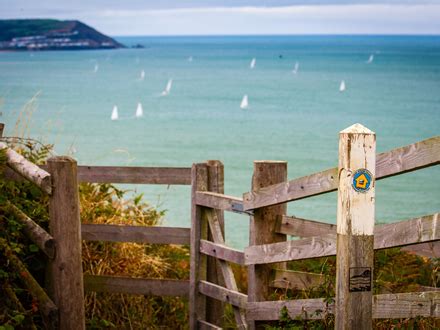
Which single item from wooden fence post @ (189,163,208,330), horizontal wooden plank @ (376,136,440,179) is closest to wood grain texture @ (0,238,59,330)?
wooden fence post @ (189,163,208,330)

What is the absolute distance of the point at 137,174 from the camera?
26.6 feet

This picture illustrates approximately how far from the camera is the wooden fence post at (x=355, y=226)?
463 centimetres

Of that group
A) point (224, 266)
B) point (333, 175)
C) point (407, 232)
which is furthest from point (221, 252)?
point (407, 232)

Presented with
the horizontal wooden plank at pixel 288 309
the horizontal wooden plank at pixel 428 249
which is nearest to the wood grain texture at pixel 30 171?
the horizontal wooden plank at pixel 288 309

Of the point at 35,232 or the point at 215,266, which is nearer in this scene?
the point at 35,232

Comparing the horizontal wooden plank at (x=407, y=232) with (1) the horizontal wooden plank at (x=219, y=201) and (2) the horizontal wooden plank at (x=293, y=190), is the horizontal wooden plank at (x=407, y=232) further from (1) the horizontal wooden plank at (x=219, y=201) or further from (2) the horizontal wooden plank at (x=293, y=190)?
(1) the horizontal wooden plank at (x=219, y=201)

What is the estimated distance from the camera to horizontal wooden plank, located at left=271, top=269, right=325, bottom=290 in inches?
256

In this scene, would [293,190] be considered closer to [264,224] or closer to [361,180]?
[264,224]

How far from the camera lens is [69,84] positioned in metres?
94.9

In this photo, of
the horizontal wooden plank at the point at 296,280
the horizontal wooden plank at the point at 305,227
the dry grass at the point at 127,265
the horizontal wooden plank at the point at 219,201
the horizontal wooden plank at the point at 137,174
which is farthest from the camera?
the dry grass at the point at 127,265

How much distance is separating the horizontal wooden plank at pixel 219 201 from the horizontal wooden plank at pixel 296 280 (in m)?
0.53

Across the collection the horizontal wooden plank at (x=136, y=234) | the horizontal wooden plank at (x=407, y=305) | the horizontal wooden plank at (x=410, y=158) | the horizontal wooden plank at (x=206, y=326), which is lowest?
the horizontal wooden plank at (x=206, y=326)

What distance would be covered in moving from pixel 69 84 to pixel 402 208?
71.7 metres

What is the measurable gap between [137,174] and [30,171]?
46.7 inches
